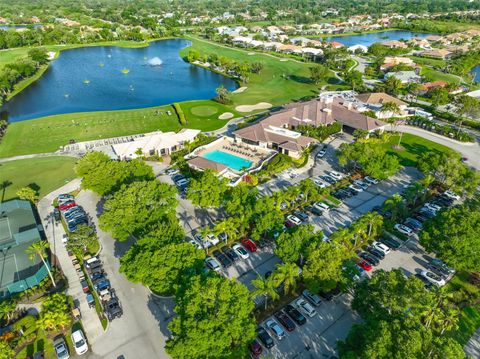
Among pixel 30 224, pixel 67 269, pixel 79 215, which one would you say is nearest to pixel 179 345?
pixel 67 269

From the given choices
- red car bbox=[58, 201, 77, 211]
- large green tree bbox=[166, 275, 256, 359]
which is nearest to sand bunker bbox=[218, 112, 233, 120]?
red car bbox=[58, 201, 77, 211]

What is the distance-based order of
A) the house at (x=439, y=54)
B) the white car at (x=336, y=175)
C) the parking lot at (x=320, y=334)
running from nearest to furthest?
the parking lot at (x=320, y=334) < the white car at (x=336, y=175) < the house at (x=439, y=54)

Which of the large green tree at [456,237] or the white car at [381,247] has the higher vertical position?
the large green tree at [456,237]

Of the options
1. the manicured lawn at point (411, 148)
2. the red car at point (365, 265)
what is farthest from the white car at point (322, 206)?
the manicured lawn at point (411, 148)

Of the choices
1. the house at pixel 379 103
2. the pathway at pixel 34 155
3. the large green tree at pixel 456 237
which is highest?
the large green tree at pixel 456 237

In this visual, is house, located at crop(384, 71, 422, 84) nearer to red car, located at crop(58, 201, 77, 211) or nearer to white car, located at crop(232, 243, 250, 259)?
white car, located at crop(232, 243, 250, 259)

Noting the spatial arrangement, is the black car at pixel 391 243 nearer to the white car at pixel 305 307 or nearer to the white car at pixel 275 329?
the white car at pixel 305 307
